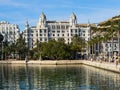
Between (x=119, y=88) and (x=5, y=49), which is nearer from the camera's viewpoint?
(x=119, y=88)

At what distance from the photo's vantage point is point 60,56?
518 feet

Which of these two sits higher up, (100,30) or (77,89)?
(100,30)

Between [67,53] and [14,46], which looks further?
[14,46]

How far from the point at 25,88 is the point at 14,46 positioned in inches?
5560

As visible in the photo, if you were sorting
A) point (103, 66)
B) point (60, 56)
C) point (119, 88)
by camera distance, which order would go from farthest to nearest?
point (60, 56), point (103, 66), point (119, 88)

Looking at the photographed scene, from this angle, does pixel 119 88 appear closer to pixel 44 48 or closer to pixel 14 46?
pixel 44 48

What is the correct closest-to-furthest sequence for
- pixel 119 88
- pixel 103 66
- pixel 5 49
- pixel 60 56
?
pixel 119 88 → pixel 103 66 → pixel 60 56 → pixel 5 49

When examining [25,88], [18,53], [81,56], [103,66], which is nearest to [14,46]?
[18,53]

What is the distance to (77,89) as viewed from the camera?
48.5 metres

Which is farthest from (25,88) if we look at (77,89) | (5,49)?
(5,49)

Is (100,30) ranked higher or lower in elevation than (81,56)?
higher

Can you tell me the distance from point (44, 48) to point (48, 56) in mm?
3837

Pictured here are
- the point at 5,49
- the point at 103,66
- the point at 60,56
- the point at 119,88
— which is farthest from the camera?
the point at 5,49

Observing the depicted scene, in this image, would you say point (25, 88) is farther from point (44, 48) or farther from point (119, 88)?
point (44, 48)
